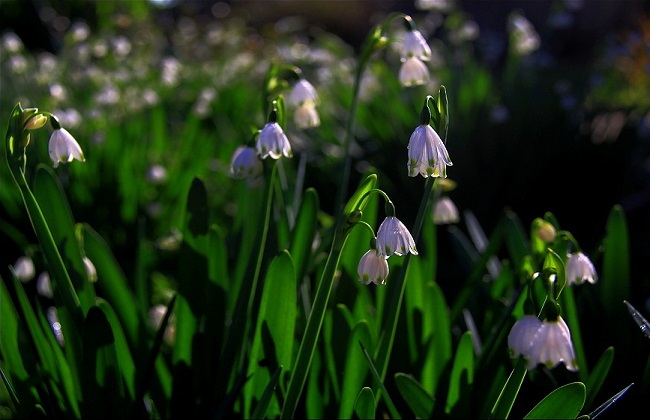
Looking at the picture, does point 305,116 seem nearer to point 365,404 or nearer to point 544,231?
point 544,231

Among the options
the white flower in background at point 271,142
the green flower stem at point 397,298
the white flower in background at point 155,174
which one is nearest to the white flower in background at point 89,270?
the white flower in background at point 271,142

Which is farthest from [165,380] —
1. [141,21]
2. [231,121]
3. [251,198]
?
[141,21]

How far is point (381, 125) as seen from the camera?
15.1ft

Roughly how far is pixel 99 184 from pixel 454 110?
2.18 m

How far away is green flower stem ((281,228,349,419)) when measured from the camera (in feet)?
4.54

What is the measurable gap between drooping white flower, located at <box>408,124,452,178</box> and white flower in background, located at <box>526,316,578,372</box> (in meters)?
0.32

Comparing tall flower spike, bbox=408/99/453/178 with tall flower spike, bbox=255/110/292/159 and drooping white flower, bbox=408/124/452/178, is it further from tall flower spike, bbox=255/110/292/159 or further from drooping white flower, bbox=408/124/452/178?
tall flower spike, bbox=255/110/292/159

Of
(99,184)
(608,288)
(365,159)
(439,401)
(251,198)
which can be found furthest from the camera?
(365,159)

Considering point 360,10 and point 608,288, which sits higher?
point 608,288

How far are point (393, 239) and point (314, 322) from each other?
0.27 metres

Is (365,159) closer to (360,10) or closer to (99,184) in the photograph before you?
(99,184)

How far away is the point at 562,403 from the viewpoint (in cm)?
144

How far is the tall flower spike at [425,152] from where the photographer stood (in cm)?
131

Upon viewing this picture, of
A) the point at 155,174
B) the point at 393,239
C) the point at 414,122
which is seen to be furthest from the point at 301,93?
the point at 414,122
